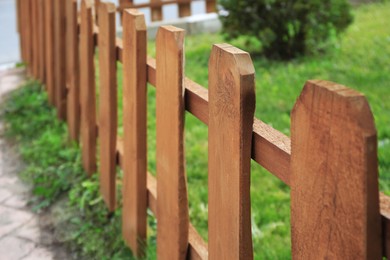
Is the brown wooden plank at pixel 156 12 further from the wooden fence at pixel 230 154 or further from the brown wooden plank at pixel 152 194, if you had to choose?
the brown wooden plank at pixel 152 194

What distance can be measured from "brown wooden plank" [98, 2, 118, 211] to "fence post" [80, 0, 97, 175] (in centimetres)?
27

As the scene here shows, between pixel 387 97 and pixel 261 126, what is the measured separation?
334 cm

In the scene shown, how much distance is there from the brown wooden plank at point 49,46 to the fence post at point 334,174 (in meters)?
3.88

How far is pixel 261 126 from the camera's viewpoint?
1.82 m

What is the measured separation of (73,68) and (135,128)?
5.15 feet

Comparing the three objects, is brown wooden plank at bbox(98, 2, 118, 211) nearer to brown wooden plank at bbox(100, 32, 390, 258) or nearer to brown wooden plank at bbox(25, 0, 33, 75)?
brown wooden plank at bbox(100, 32, 390, 258)

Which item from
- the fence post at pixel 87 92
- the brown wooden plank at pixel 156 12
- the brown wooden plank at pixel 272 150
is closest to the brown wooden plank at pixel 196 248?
the brown wooden plank at pixel 272 150

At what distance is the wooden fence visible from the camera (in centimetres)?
133

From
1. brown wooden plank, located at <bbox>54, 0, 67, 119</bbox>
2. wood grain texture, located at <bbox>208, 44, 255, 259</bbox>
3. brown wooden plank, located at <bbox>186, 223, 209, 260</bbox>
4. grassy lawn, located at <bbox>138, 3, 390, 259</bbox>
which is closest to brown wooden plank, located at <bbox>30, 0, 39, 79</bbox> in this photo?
brown wooden plank, located at <bbox>54, 0, 67, 119</bbox>

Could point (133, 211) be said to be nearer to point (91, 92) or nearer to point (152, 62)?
point (152, 62)

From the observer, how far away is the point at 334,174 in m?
1.39

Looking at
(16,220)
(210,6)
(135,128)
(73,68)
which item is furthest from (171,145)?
(210,6)

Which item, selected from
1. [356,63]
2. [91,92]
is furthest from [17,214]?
[356,63]

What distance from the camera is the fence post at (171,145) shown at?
2.31 meters
